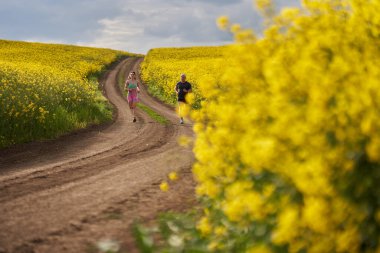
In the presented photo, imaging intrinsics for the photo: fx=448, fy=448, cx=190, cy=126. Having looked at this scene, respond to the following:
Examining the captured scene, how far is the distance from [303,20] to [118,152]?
8.10m

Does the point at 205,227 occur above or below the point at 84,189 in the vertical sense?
above

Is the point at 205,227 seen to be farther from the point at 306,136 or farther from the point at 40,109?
the point at 40,109

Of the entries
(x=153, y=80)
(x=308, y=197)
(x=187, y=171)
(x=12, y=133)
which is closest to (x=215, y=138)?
(x=308, y=197)

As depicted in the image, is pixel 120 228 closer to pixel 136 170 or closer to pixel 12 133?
pixel 136 170

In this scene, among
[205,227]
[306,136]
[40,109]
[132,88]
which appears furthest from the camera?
[132,88]

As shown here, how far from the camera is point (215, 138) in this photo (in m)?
4.25

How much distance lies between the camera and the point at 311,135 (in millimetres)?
3039

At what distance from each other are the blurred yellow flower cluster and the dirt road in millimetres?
2121

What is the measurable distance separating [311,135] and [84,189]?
5421mm

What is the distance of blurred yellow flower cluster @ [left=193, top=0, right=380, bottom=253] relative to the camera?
2.97 m

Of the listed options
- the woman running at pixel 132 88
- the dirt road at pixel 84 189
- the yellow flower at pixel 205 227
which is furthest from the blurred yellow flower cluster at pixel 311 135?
the woman running at pixel 132 88

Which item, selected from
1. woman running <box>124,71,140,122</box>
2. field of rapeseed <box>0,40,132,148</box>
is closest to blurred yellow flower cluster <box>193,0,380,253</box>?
field of rapeseed <box>0,40,132,148</box>

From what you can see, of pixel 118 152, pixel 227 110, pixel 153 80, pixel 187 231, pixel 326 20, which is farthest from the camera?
pixel 153 80

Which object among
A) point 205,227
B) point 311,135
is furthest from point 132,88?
point 311,135
